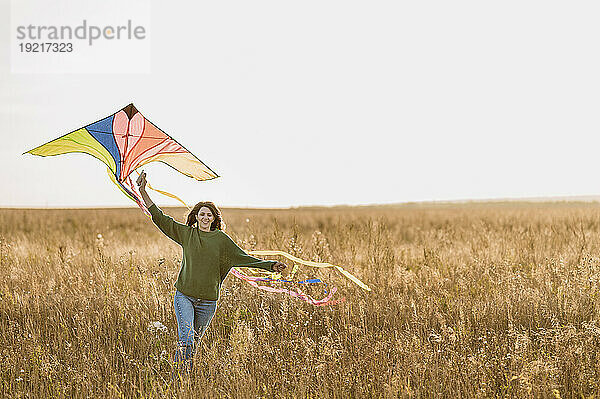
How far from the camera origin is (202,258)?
176 inches

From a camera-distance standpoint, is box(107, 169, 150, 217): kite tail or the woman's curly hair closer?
the woman's curly hair

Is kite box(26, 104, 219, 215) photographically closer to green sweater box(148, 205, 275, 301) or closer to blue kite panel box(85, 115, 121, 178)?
blue kite panel box(85, 115, 121, 178)

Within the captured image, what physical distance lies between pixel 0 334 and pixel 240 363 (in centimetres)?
297

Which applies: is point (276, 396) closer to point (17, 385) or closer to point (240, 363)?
point (240, 363)

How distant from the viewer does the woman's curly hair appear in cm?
465

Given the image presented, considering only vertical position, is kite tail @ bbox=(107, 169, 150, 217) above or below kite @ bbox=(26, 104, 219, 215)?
below

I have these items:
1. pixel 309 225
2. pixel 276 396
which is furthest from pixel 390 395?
pixel 309 225

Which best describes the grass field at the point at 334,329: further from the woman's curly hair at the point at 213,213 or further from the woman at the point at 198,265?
the woman's curly hair at the point at 213,213

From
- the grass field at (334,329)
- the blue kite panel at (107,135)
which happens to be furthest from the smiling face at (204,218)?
the grass field at (334,329)

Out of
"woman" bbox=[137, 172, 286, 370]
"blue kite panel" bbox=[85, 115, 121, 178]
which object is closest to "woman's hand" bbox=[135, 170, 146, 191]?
"woman" bbox=[137, 172, 286, 370]

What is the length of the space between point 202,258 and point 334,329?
6.12ft

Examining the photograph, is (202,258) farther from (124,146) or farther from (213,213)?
(124,146)

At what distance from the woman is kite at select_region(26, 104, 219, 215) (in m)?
0.40

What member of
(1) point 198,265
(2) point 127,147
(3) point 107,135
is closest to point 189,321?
(1) point 198,265
